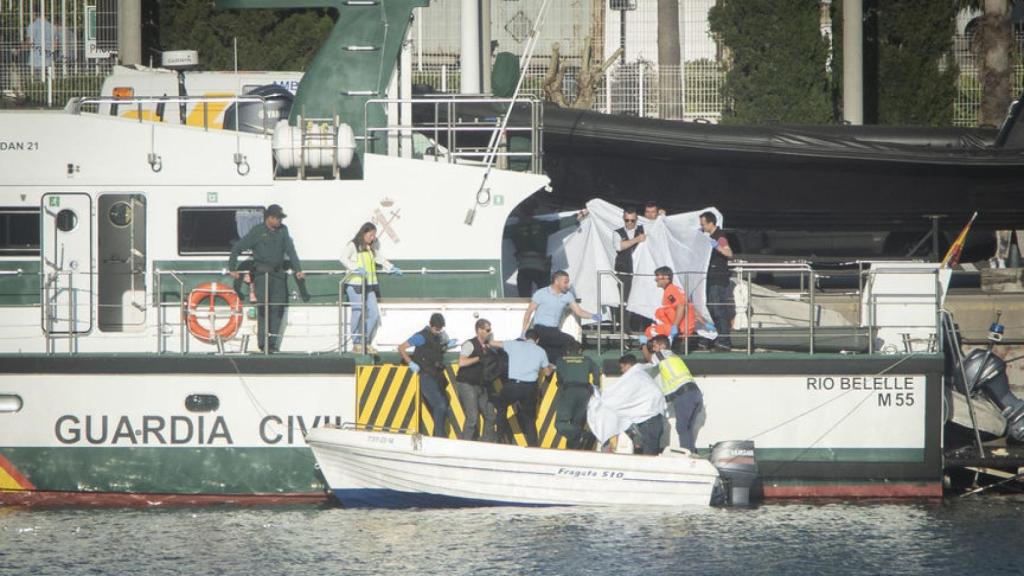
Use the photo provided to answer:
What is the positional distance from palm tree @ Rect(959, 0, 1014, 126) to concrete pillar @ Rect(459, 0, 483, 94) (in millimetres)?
11684

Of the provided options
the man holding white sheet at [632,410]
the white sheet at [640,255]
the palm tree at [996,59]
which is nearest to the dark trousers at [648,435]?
the man holding white sheet at [632,410]

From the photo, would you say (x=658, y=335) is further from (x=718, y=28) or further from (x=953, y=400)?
(x=718, y=28)

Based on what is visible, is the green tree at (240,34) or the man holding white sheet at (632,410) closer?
the man holding white sheet at (632,410)

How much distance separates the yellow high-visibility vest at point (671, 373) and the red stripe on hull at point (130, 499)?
13.5ft

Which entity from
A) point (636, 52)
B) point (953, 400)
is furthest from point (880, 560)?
point (636, 52)

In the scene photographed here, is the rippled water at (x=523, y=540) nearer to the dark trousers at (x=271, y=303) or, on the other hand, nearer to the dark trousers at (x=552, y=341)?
the dark trousers at (x=552, y=341)

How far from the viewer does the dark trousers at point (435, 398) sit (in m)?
17.4

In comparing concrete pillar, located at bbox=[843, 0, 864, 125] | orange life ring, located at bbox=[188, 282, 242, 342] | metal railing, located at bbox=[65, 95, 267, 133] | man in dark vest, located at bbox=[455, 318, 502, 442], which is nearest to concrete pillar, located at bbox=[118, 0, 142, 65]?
metal railing, located at bbox=[65, 95, 267, 133]

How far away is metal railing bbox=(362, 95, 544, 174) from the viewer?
1800 cm

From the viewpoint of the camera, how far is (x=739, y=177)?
19.0 meters

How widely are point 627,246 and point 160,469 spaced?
5.99m

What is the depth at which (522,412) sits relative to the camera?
1769 cm

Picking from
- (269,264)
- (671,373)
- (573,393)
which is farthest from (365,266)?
(671,373)

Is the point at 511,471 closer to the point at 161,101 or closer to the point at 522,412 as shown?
the point at 522,412
